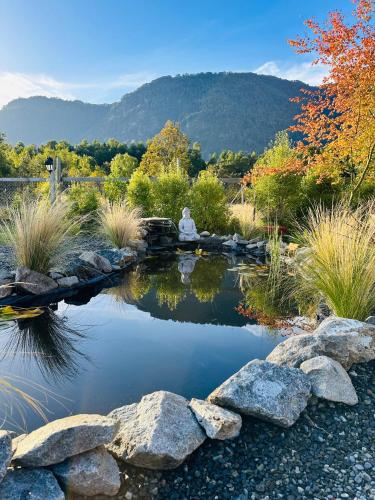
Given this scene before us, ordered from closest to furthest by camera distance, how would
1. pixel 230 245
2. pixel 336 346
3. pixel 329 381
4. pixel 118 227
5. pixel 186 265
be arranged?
pixel 329 381
pixel 336 346
pixel 186 265
pixel 118 227
pixel 230 245

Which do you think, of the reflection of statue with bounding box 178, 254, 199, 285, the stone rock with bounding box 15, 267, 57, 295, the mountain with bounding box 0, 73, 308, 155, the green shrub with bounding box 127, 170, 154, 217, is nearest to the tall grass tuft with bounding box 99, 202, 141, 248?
the reflection of statue with bounding box 178, 254, 199, 285

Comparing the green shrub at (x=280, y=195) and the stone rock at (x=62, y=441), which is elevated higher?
the green shrub at (x=280, y=195)

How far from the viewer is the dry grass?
27.7 ft

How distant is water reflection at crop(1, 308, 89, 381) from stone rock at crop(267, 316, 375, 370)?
1.36 meters

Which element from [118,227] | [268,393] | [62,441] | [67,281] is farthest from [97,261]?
[62,441]

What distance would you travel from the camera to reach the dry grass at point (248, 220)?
845 centimetres

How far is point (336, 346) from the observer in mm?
2154

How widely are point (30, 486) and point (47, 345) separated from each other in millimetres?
1655

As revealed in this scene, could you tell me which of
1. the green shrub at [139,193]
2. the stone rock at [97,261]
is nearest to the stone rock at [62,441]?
the stone rock at [97,261]

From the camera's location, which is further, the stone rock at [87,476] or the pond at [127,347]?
the pond at [127,347]

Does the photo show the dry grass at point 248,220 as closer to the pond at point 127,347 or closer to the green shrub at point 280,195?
the green shrub at point 280,195

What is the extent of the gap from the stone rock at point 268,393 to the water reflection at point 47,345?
1.13 m

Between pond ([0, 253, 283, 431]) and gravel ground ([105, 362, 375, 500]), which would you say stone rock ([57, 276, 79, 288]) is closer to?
pond ([0, 253, 283, 431])

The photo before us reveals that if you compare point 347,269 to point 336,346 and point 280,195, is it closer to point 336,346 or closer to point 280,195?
point 336,346
